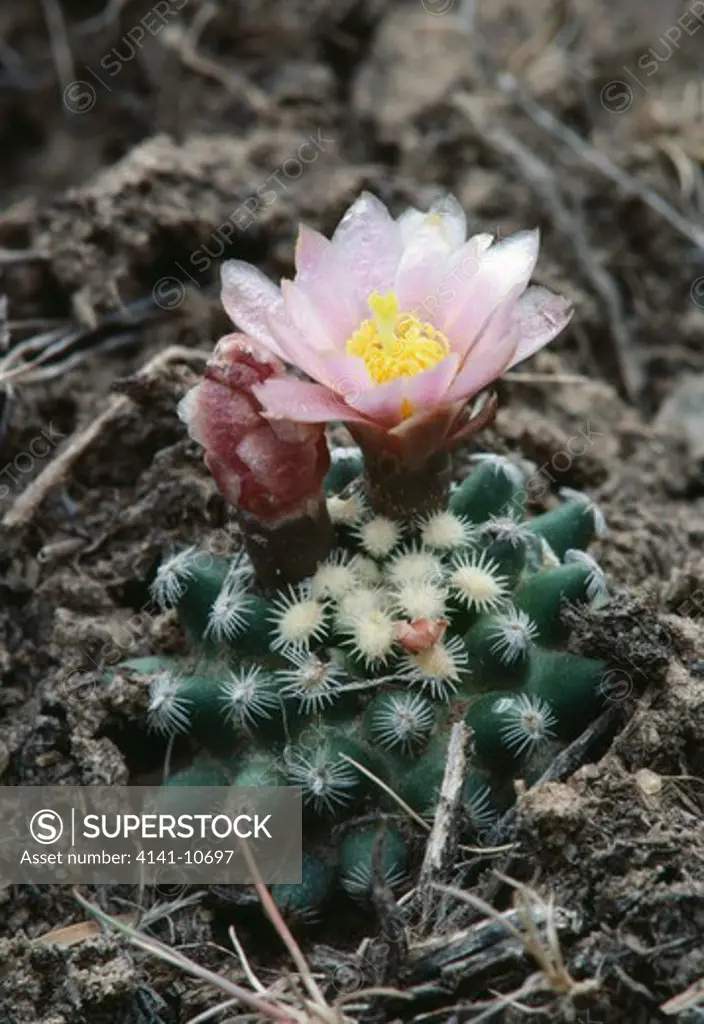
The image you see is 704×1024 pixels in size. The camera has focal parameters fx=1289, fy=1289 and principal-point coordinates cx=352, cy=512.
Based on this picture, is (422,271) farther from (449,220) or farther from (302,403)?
(302,403)

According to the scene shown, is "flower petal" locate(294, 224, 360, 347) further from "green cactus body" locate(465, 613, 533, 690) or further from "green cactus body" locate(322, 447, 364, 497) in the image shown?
"green cactus body" locate(465, 613, 533, 690)

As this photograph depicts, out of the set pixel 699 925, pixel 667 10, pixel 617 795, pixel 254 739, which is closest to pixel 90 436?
pixel 254 739

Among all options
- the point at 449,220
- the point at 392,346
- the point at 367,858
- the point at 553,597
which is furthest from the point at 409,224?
the point at 367,858

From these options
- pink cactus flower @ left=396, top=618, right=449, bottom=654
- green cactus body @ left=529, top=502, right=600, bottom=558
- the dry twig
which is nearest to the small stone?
the dry twig

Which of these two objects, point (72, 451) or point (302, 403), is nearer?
point (302, 403)

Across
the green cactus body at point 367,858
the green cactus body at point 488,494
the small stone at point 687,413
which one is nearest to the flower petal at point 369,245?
the green cactus body at point 488,494
